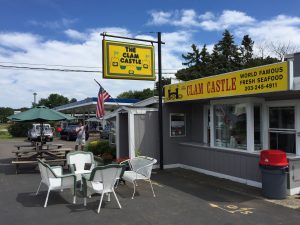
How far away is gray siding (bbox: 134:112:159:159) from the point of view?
470 inches

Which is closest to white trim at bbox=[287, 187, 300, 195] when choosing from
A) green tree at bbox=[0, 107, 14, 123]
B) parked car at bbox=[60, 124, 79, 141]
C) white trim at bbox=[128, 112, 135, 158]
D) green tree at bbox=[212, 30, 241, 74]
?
white trim at bbox=[128, 112, 135, 158]

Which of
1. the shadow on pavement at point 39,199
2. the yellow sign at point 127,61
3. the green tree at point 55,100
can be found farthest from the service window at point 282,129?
the green tree at point 55,100

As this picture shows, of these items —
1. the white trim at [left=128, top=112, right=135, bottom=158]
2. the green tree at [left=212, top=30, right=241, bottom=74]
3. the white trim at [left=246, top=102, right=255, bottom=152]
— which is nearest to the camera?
the white trim at [left=246, top=102, right=255, bottom=152]

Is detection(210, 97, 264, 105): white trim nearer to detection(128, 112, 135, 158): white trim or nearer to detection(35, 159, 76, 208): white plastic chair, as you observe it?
detection(128, 112, 135, 158): white trim

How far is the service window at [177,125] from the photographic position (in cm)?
1250

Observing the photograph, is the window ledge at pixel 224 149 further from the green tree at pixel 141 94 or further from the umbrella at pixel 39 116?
the green tree at pixel 141 94

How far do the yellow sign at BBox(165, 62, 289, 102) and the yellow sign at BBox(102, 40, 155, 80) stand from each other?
1.26 meters

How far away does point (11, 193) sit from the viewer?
8.43 metres

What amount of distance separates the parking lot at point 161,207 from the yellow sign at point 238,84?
2612 mm

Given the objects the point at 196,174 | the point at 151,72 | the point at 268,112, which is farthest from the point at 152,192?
the point at 151,72

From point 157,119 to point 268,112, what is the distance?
13.6ft

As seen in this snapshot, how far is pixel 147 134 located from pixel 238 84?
4456 millimetres

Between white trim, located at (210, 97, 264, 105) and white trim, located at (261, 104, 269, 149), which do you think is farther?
white trim, located at (261, 104, 269, 149)

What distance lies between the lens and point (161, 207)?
712cm
